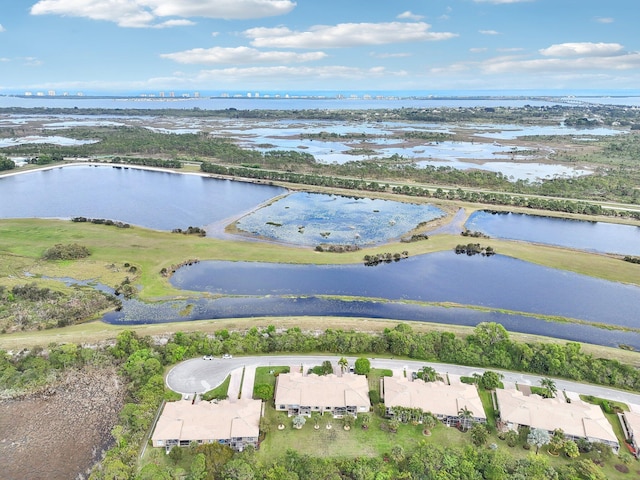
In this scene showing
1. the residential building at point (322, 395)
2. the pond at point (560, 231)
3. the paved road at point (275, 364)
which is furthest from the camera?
the pond at point (560, 231)

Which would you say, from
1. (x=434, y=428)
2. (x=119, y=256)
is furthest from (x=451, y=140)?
(x=434, y=428)

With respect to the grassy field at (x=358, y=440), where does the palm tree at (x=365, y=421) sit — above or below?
above

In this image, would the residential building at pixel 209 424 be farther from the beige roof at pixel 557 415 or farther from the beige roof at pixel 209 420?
the beige roof at pixel 557 415

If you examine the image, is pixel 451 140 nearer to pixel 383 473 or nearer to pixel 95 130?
pixel 95 130

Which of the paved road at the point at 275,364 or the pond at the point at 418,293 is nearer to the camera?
the paved road at the point at 275,364

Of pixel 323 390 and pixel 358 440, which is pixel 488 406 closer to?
pixel 358 440

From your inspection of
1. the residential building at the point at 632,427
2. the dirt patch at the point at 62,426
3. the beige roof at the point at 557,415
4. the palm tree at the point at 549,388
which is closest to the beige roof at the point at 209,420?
the dirt patch at the point at 62,426
